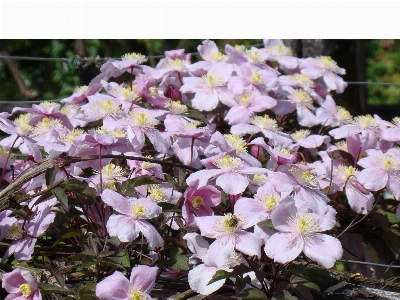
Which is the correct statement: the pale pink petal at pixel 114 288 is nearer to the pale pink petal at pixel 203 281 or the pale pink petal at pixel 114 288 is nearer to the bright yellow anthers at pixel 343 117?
the pale pink petal at pixel 203 281

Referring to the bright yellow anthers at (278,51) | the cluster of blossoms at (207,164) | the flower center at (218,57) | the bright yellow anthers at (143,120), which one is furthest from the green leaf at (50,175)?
the bright yellow anthers at (278,51)

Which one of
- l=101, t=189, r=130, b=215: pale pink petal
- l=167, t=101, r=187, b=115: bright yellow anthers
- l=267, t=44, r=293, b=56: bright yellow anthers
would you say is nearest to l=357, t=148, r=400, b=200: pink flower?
l=167, t=101, r=187, b=115: bright yellow anthers

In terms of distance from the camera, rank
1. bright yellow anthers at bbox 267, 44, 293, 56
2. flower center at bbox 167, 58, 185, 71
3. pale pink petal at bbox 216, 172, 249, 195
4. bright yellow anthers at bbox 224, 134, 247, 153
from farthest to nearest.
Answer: bright yellow anthers at bbox 267, 44, 293, 56 → flower center at bbox 167, 58, 185, 71 → bright yellow anthers at bbox 224, 134, 247, 153 → pale pink petal at bbox 216, 172, 249, 195

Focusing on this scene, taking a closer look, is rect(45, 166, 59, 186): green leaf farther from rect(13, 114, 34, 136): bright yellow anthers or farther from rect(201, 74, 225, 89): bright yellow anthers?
rect(201, 74, 225, 89): bright yellow anthers

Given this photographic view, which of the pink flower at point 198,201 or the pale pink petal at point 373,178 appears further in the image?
the pale pink petal at point 373,178

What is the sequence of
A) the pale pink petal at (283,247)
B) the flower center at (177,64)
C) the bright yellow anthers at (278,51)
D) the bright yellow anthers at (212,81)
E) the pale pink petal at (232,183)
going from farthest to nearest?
the bright yellow anthers at (278,51), the flower center at (177,64), the bright yellow anthers at (212,81), the pale pink petal at (232,183), the pale pink petal at (283,247)

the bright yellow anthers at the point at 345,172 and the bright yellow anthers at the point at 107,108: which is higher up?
the bright yellow anthers at the point at 107,108

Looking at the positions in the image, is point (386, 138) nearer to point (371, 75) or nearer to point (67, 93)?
point (67, 93)
